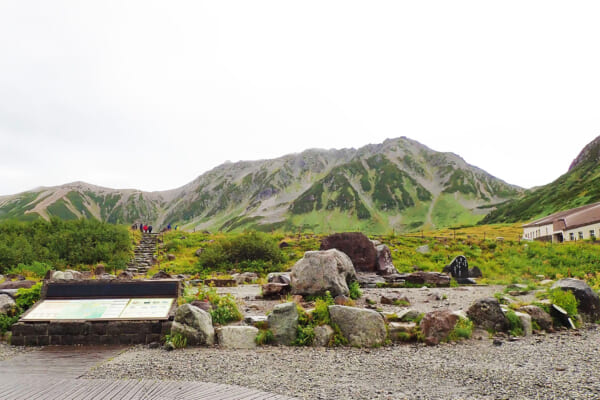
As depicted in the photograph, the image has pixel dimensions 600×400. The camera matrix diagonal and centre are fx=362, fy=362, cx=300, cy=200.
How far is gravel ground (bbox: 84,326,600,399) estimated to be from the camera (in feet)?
21.3

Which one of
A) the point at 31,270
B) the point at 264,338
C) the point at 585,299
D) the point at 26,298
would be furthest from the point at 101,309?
the point at 585,299

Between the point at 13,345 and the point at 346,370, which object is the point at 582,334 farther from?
the point at 13,345

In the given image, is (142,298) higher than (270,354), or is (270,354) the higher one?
(142,298)

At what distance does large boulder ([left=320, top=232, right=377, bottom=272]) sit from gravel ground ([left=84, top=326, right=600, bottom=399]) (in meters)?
13.9

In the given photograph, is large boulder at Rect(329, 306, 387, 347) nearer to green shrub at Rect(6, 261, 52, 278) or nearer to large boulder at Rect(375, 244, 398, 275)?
large boulder at Rect(375, 244, 398, 275)

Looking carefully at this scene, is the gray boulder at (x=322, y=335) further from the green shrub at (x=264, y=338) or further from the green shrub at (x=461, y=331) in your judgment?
the green shrub at (x=461, y=331)

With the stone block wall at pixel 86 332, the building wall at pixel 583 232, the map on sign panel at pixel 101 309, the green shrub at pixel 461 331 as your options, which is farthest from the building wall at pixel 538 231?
the stone block wall at pixel 86 332

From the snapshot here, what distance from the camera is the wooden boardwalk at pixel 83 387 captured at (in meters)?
6.14

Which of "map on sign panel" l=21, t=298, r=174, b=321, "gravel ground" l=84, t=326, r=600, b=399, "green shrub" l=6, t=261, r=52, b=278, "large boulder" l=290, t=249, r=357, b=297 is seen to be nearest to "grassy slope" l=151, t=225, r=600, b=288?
"green shrub" l=6, t=261, r=52, b=278

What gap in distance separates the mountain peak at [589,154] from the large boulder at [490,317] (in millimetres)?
199426

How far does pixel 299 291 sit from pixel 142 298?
6.31 m

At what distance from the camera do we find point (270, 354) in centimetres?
895

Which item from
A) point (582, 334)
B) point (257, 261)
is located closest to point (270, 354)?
point (582, 334)

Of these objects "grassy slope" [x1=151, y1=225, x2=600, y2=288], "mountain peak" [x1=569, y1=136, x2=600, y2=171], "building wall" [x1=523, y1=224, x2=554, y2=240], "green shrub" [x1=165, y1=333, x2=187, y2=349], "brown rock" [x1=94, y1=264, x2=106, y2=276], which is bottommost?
"building wall" [x1=523, y1=224, x2=554, y2=240]
